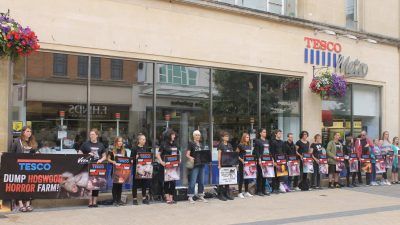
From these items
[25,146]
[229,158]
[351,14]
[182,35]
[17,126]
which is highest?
[351,14]

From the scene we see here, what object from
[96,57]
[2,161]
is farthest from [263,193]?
[2,161]

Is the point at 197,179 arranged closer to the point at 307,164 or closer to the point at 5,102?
the point at 307,164

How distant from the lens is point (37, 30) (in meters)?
11.0

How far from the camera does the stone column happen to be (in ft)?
34.8

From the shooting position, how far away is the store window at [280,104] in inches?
600

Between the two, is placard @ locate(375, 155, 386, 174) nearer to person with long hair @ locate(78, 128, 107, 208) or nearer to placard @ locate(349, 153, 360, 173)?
placard @ locate(349, 153, 360, 173)

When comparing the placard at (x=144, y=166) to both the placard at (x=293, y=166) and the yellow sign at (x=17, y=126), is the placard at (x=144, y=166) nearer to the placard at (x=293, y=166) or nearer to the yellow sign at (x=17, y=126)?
the yellow sign at (x=17, y=126)

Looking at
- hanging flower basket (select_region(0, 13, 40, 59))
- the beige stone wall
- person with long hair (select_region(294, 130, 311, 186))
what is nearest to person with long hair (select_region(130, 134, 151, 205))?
the beige stone wall

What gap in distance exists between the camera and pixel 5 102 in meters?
10.7

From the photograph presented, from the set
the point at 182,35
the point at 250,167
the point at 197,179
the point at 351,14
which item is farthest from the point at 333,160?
the point at 351,14

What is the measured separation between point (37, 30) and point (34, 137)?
247 cm

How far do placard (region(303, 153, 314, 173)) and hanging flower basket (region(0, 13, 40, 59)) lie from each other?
26.7 ft

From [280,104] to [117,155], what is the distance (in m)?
6.69

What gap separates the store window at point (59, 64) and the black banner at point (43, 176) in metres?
2.15
